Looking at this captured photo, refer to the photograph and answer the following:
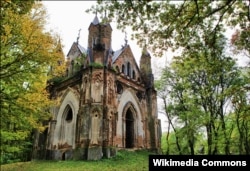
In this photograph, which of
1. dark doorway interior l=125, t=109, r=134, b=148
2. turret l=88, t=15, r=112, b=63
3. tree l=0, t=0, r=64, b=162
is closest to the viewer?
tree l=0, t=0, r=64, b=162

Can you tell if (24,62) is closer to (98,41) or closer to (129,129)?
(98,41)

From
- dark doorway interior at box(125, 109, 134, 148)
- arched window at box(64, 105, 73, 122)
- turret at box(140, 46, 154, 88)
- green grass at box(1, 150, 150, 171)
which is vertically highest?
turret at box(140, 46, 154, 88)

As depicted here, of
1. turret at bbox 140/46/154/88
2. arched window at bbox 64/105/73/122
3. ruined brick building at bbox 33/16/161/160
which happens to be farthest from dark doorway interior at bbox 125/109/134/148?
arched window at bbox 64/105/73/122

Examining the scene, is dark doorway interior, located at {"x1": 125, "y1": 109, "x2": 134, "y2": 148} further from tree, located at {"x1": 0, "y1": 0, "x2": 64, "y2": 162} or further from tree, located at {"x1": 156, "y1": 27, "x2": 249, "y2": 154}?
tree, located at {"x1": 0, "y1": 0, "x2": 64, "y2": 162}

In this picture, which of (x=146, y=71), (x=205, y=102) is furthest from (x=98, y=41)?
(x=205, y=102)

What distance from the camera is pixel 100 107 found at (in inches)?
666

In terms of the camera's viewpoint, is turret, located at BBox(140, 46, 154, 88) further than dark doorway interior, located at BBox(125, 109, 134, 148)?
Yes

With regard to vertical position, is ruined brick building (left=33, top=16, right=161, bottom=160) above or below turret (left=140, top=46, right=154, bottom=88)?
below

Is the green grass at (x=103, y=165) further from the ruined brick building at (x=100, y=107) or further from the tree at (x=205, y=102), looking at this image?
the tree at (x=205, y=102)

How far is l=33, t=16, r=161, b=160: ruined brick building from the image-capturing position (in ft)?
54.4

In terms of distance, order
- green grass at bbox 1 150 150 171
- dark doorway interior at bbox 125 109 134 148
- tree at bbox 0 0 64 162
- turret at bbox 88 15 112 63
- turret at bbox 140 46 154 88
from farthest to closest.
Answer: turret at bbox 140 46 154 88 → dark doorway interior at bbox 125 109 134 148 → turret at bbox 88 15 112 63 → green grass at bbox 1 150 150 171 → tree at bbox 0 0 64 162

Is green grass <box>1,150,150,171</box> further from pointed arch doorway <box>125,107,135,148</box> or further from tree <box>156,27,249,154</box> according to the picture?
tree <box>156,27,249,154</box>

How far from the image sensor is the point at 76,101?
19438mm

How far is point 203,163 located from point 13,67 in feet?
26.0
